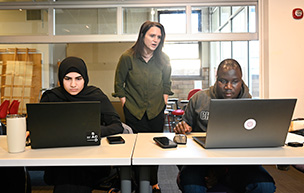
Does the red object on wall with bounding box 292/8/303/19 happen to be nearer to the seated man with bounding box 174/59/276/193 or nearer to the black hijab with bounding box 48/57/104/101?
the seated man with bounding box 174/59/276/193

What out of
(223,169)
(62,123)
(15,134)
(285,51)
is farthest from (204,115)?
(285,51)

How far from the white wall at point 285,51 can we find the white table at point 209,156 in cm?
261

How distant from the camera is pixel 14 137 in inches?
41.7

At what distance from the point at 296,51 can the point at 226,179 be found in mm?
2773

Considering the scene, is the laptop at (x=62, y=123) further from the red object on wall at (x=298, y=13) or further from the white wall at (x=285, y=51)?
the red object on wall at (x=298, y=13)

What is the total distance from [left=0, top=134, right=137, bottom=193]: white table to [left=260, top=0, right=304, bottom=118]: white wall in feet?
9.57

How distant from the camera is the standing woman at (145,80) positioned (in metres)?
2.07

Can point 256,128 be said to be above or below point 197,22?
below

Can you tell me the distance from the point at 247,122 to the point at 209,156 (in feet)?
0.69

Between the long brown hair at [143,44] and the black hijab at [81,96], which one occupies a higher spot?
the long brown hair at [143,44]

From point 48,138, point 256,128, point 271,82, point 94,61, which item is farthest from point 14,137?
point 94,61

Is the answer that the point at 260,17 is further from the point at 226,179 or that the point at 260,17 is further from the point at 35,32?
the point at 35,32

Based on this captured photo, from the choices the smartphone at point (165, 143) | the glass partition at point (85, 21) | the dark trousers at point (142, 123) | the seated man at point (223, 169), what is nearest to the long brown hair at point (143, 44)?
the dark trousers at point (142, 123)

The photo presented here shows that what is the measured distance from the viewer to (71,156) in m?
0.98
